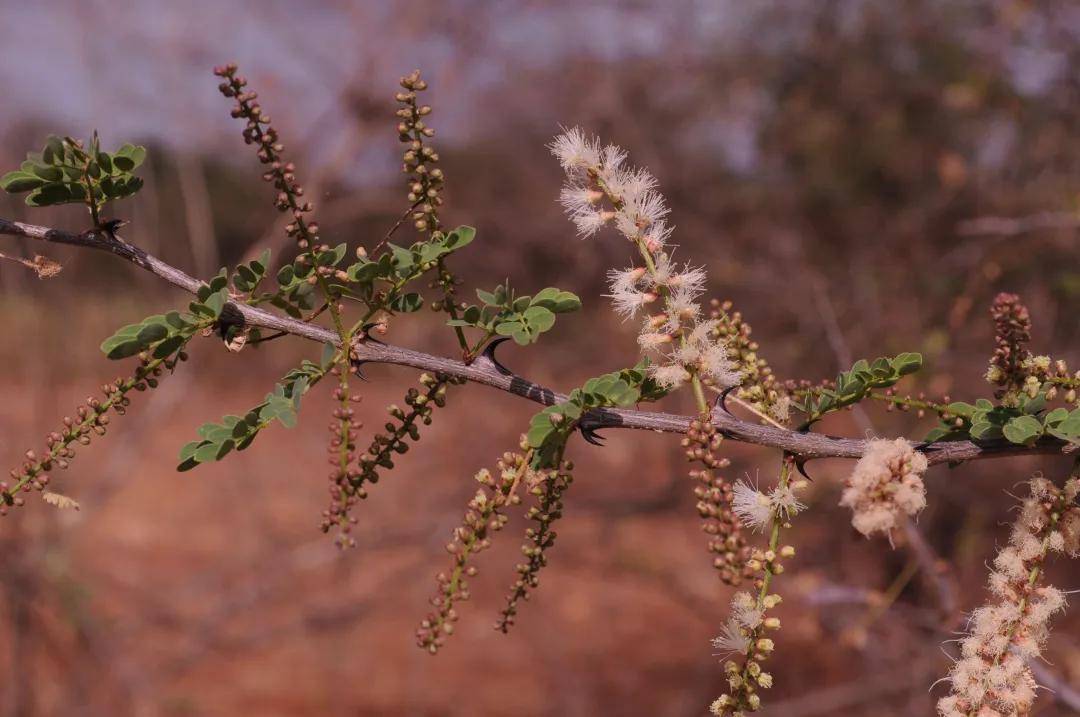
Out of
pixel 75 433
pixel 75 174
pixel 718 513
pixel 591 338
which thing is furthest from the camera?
pixel 591 338

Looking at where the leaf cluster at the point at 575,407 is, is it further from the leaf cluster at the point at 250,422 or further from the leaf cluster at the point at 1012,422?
the leaf cluster at the point at 1012,422

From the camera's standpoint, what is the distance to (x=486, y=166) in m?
7.50

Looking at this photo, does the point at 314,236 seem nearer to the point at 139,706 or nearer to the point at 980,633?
the point at 980,633

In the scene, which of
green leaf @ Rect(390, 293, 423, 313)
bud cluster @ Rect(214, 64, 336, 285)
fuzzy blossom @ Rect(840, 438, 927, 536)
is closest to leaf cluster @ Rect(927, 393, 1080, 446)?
fuzzy blossom @ Rect(840, 438, 927, 536)

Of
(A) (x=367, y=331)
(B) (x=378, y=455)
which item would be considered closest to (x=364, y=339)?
(A) (x=367, y=331)

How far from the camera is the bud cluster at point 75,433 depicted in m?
1.02

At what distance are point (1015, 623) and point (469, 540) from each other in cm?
58

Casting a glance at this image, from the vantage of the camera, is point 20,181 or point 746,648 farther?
point 20,181

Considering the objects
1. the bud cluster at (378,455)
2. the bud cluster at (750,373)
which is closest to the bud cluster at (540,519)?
the bud cluster at (378,455)

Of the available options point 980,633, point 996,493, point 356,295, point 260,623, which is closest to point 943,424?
point 980,633

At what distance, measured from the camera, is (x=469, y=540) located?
3.34 feet

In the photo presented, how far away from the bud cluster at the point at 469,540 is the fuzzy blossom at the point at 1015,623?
19.5 inches

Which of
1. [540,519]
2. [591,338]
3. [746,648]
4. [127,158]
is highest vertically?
[591,338]

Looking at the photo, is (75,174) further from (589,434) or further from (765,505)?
(765,505)
